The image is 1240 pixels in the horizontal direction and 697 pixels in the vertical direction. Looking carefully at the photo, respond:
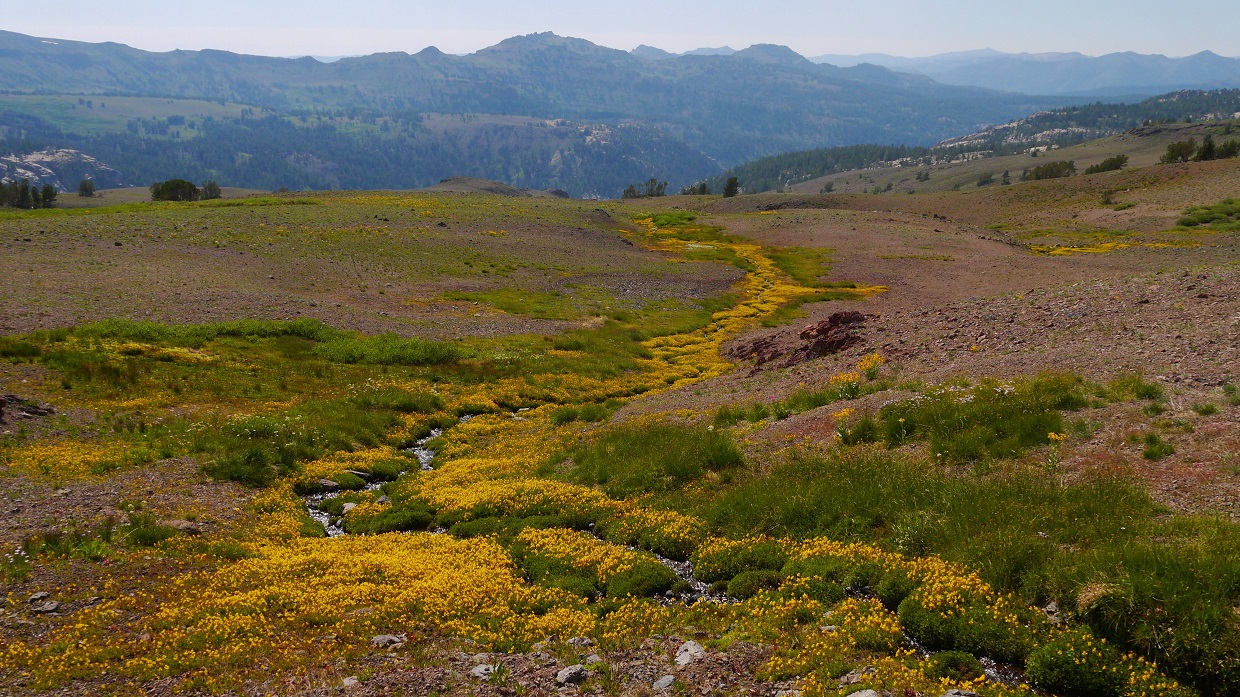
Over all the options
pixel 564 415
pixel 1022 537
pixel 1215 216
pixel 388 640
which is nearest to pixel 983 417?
pixel 1022 537

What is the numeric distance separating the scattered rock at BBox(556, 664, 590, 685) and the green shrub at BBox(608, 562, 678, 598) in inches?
125

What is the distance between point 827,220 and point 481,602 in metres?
115

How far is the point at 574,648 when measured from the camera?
39.4 ft

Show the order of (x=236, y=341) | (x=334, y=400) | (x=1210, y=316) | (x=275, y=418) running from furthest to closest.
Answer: (x=236, y=341)
(x=334, y=400)
(x=275, y=418)
(x=1210, y=316)

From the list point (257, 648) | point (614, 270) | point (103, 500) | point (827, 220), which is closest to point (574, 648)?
point (257, 648)

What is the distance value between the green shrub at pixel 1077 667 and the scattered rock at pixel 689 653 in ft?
16.6

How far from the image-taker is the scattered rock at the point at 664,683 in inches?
413

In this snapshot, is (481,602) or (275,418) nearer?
(481,602)

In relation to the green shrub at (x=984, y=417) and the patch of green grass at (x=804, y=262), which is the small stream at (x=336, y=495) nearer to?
the green shrub at (x=984, y=417)

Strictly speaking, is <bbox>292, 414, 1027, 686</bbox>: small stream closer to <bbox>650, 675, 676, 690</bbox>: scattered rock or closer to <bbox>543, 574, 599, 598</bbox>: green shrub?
<bbox>543, 574, 599, 598</bbox>: green shrub

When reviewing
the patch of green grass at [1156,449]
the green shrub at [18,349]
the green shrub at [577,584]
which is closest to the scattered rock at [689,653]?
the green shrub at [577,584]

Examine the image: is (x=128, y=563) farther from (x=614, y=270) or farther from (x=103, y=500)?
(x=614, y=270)

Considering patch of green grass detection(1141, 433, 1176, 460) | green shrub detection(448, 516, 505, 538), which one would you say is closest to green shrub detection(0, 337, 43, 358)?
green shrub detection(448, 516, 505, 538)

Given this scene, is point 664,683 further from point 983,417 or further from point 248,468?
point 248,468
